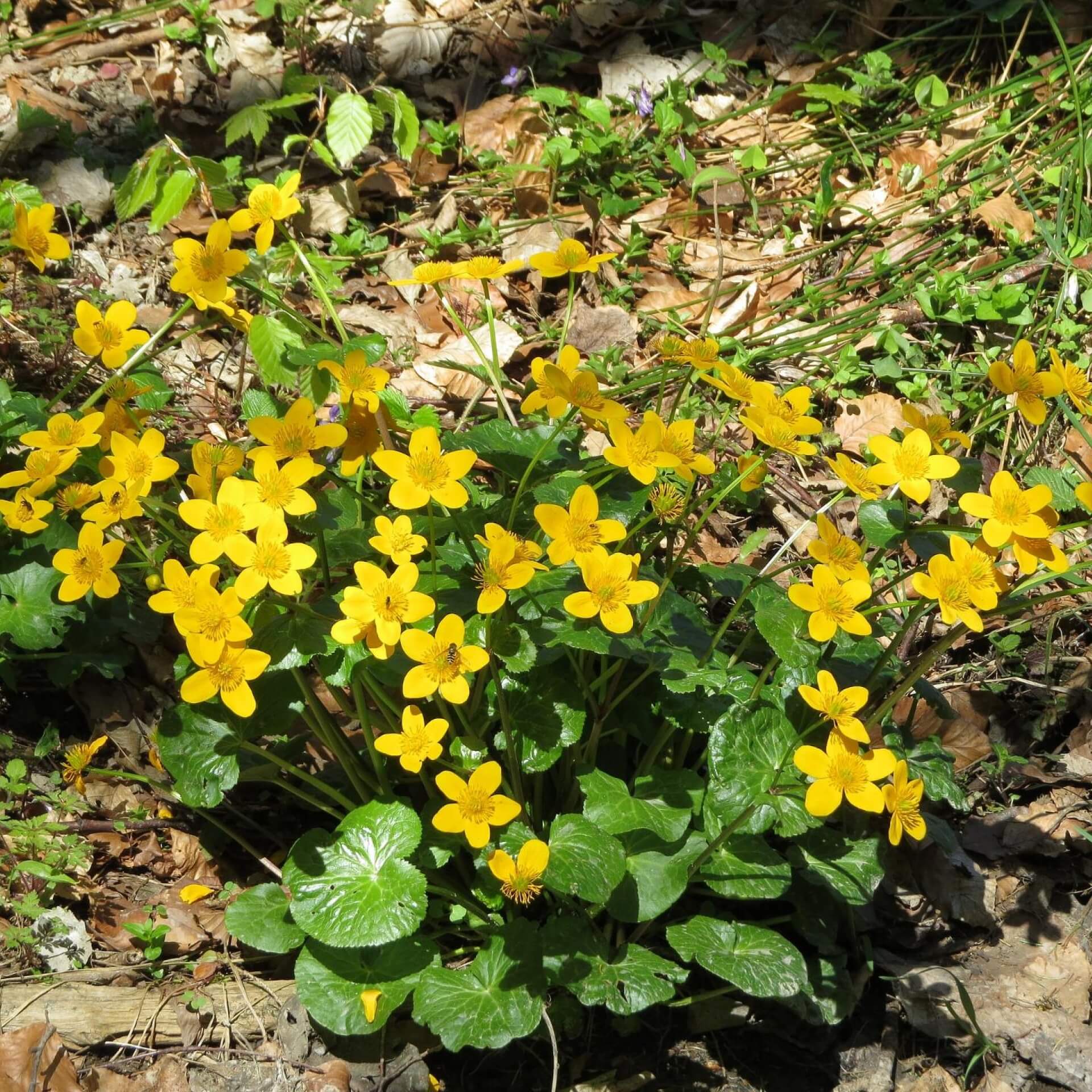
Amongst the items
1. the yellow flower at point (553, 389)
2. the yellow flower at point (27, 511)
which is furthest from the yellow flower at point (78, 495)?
the yellow flower at point (553, 389)

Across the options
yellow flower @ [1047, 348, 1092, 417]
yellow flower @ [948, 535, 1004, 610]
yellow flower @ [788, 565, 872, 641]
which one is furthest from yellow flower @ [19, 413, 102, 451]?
yellow flower @ [1047, 348, 1092, 417]

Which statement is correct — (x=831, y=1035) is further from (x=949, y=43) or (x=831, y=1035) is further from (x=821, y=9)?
(x=821, y=9)

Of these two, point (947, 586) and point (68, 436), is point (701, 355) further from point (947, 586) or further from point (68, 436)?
point (68, 436)

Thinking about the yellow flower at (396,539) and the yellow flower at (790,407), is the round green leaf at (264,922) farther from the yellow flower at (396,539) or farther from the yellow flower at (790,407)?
the yellow flower at (790,407)

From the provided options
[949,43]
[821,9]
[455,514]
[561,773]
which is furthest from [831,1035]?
[821,9]

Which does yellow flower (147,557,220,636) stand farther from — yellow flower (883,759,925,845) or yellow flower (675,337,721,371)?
yellow flower (883,759,925,845)
